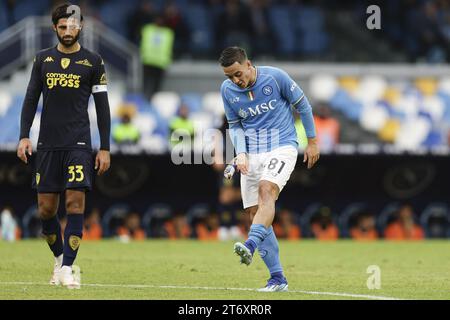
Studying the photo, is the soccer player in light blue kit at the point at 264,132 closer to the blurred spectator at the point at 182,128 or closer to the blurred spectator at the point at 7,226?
the blurred spectator at the point at 7,226

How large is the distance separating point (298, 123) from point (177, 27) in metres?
5.55

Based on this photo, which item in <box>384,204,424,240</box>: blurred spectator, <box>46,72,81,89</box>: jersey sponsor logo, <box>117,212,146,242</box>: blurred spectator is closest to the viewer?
<box>46,72,81,89</box>: jersey sponsor logo

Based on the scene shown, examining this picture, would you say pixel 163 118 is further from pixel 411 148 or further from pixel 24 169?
pixel 411 148

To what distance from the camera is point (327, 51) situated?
2772 cm

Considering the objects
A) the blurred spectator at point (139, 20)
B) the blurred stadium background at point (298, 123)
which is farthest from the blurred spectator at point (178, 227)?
the blurred spectator at point (139, 20)

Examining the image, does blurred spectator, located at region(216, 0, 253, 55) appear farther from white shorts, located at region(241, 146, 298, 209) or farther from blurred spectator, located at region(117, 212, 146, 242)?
white shorts, located at region(241, 146, 298, 209)

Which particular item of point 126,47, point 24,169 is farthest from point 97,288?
point 126,47

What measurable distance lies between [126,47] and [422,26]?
7.96 m

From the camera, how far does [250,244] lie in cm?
955

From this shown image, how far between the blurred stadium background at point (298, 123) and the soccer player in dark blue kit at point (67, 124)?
30.9 feet

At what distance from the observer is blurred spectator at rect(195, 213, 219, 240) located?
2097cm

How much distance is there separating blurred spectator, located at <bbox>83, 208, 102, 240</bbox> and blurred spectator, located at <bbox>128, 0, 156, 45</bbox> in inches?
228

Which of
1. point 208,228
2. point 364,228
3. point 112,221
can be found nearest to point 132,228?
point 112,221

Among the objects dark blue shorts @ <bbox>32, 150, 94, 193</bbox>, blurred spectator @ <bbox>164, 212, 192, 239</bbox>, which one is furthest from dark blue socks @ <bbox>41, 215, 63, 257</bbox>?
blurred spectator @ <bbox>164, 212, 192, 239</bbox>
